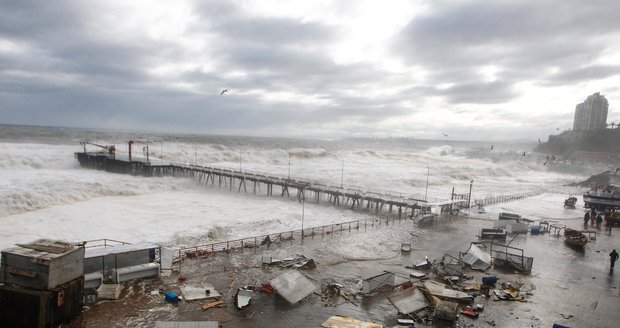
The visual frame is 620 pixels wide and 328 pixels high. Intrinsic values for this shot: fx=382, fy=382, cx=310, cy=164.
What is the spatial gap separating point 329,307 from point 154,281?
7.96m

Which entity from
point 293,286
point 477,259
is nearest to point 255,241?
point 293,286

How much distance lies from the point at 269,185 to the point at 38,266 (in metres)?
40.3

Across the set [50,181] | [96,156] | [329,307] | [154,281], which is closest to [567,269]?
[329,307]

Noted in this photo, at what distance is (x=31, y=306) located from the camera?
12.1 metres

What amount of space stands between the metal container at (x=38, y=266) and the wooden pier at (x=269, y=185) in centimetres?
2541

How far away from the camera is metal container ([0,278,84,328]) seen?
12055 mm

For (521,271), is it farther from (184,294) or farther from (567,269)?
(184,294)

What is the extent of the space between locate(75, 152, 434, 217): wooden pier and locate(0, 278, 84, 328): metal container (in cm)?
2587

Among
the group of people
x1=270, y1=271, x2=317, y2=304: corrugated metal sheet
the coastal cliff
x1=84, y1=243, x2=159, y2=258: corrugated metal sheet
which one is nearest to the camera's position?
x1=270, y1=271, x2=317, y2=304: corrugated metal sheet

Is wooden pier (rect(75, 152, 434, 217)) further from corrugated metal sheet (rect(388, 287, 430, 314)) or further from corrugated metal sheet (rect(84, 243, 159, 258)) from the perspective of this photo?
corrugated metal sheet (rect(388, 287, 430, 314))

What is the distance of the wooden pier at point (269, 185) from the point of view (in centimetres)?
4212

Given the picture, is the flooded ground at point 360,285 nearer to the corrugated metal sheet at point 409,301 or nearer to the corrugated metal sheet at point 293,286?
the corrugated metal sheet at point 293,286

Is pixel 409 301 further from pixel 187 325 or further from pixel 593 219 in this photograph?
pixel 593 219

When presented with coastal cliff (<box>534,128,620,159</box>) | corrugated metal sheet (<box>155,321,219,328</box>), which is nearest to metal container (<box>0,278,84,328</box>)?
corrugated metal sheet (<box>155,321,219,328</box>)
